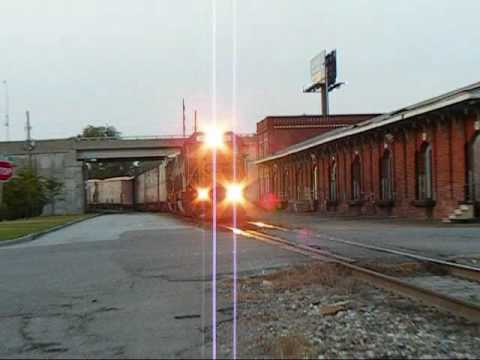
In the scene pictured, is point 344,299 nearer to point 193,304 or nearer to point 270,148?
point 193,304

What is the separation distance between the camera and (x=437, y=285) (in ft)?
34.9

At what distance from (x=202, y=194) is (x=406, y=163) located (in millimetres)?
10884

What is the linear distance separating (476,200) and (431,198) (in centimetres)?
353

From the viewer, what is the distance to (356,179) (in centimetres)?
4334

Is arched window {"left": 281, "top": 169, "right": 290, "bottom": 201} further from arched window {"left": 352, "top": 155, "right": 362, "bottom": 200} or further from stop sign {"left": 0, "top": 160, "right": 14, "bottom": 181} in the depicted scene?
stop sign {"left": 0, "top": 160, "right": 14, "bottom": 181}

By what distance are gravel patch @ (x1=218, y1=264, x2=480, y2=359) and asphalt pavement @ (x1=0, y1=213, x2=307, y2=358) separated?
51 cm

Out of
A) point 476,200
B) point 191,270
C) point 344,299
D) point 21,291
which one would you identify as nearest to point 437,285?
point 344,299

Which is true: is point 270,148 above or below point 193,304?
above

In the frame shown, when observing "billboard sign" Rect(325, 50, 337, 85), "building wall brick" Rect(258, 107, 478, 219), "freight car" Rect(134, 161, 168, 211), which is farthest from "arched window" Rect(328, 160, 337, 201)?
"billboard sign" Rect(325, 50, 337, 85)

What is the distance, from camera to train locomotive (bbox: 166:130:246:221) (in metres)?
30.5

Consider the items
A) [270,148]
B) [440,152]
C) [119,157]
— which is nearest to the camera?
[440,152]

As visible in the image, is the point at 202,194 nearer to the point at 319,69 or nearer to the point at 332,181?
the point at 332,181

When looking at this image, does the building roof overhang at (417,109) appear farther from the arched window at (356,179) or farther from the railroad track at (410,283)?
the railroad track at (410,283)

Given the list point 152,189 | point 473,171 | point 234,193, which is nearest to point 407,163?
point 473,171
